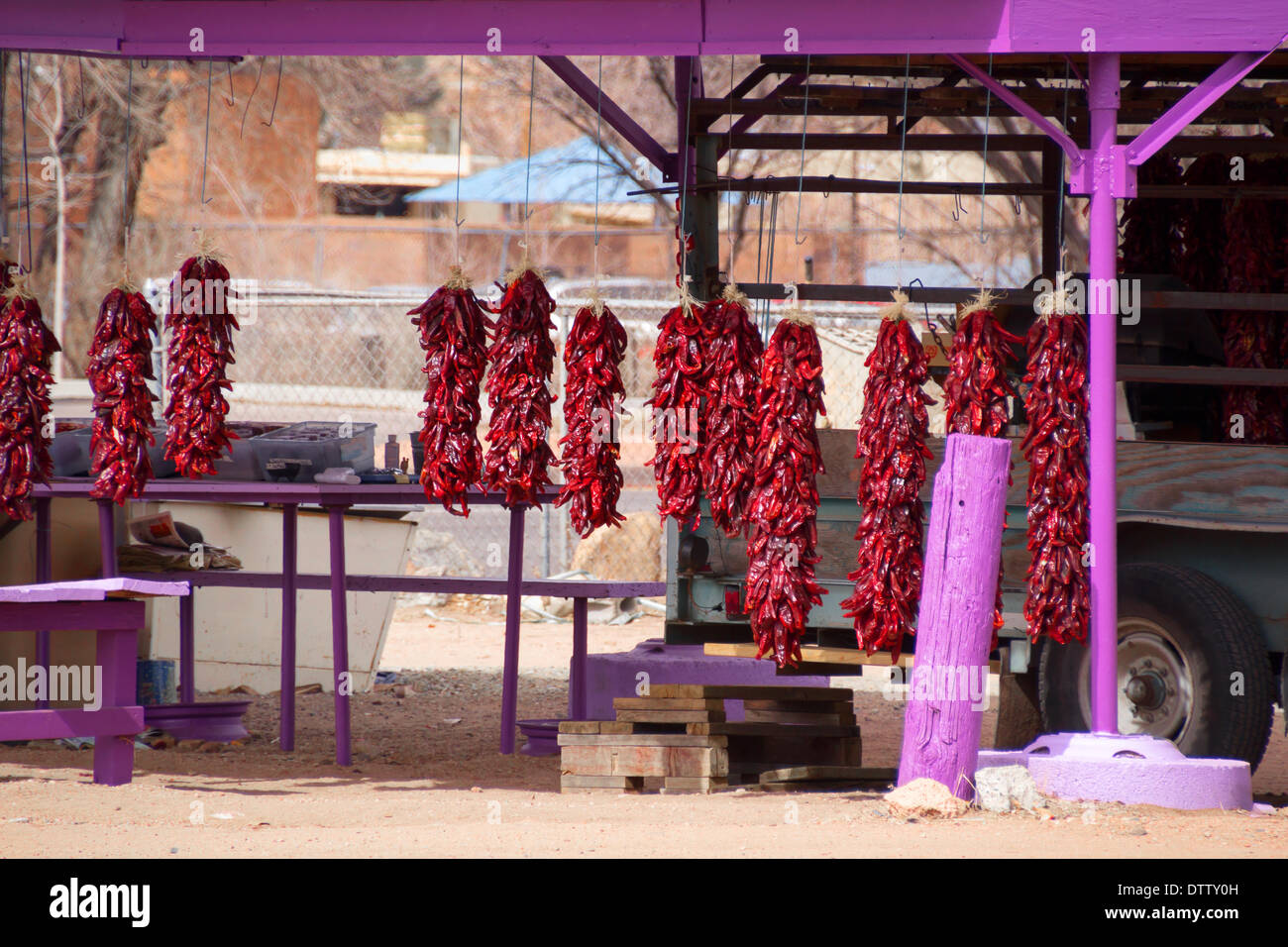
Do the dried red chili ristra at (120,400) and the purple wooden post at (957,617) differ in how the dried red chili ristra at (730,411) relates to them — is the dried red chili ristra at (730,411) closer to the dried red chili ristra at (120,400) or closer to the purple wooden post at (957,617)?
the purple wooden post at (957,617)

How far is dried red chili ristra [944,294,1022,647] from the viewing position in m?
6.91

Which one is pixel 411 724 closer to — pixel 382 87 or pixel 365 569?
pixel 365 569

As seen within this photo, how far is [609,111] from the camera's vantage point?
8.98 m

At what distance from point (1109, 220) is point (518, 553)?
13.0 ft

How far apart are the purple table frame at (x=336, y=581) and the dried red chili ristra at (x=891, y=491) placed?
211 cm

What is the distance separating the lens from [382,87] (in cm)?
3088

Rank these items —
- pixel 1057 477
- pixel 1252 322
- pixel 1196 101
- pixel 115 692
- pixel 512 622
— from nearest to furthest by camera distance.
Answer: pixel 1196 101 → pixel 1057 477 → pixel 115 692 → pixel 1252 322 → pixel 512 622

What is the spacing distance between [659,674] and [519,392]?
257 centimetres

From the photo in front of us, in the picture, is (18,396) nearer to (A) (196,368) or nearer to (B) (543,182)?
(A) (196,368)

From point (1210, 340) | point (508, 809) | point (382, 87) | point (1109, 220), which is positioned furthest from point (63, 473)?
point (382, 87)

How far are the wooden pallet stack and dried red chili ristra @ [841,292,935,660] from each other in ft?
3.56

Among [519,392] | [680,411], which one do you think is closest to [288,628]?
[519,392]

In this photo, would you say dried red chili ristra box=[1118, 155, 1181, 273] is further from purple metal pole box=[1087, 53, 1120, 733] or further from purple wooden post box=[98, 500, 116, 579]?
purple wooden post box=[98, 500, 116, 579]

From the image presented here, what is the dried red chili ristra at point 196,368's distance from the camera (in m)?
7.38
